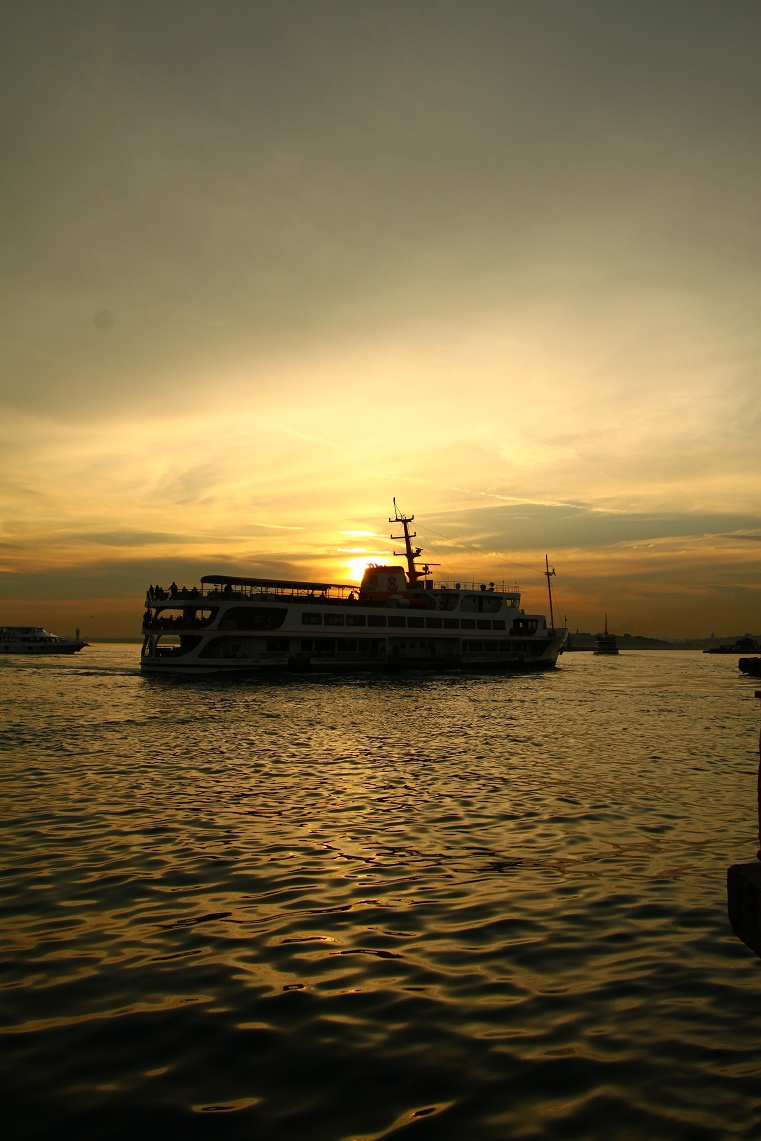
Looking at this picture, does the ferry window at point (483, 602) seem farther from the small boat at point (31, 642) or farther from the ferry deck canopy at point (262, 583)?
the small boat at point (31, 642)

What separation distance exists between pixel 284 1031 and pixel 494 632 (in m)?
71.4

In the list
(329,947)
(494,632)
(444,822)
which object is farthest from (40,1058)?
(494,632)

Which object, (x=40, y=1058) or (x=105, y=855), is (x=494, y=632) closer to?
(x=105, y=855)

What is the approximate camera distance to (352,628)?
66250mm

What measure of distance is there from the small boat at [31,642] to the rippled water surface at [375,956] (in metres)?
116

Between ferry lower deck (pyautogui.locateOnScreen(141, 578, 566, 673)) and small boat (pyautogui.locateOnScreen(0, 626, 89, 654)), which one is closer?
ferry lower deck (pyautogui.locateOnScreen(141, 578, 566, 673))

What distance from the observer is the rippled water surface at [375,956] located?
5.45 metres

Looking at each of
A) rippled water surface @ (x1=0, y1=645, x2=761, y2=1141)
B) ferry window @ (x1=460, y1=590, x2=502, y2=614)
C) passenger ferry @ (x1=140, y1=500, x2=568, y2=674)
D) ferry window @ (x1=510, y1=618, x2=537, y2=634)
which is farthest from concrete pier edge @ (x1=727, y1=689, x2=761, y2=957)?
ferry window @ (x1=510, y1=618, x2=537, y2=634)

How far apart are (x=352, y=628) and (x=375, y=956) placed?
191ft

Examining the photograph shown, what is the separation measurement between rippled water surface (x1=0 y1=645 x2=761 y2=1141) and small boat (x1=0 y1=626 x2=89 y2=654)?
11621 cm

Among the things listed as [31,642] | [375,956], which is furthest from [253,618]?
[31,642]

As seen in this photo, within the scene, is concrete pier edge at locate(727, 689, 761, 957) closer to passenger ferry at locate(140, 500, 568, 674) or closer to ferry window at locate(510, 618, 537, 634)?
passenger ferry at locate(140, 500, 568, 674)

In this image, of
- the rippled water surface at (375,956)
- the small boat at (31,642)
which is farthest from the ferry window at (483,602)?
the small boat at (31,642)

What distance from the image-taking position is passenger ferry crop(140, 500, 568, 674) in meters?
59.5
